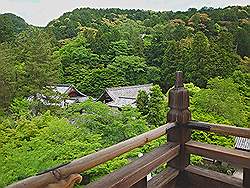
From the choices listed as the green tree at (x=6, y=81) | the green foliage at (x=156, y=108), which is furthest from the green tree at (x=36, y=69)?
the green foliage at (x=156, y=108)

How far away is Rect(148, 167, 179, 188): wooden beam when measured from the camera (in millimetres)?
1075

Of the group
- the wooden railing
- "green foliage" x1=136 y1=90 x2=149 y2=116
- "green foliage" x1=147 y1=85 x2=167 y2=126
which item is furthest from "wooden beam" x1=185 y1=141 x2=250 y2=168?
"green foliage" x1=136 y1=90 x2=149 y2=116

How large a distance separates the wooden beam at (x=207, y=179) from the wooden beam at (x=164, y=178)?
0.05 metres

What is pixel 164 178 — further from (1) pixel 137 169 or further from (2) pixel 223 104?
(2) pixel 223 104

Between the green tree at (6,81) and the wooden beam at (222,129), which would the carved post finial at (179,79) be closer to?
the wooden beam at (222,129)

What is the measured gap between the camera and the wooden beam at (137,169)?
0.82 meters

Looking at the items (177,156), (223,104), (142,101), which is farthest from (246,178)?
(142,101)

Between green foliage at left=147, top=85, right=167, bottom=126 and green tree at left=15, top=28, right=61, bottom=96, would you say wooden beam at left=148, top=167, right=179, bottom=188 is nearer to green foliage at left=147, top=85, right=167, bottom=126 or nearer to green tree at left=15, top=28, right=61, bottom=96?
green foliage at left=147, top=85, right=167, bottom=126

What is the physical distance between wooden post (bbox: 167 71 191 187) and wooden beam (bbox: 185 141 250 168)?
33 millimetres

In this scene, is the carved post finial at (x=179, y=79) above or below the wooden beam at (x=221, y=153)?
above

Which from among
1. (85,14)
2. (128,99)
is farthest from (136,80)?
(85,14)

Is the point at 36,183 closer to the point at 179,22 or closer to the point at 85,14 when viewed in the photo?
the point at 179,22

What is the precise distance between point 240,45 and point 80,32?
840 cm

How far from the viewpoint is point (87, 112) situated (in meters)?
5.99
